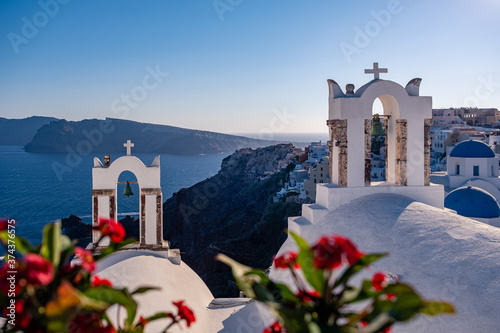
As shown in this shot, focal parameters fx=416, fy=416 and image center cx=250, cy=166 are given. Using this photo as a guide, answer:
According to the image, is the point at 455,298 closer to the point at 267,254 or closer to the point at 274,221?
the point at 267,254

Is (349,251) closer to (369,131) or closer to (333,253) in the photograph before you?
(333,253)

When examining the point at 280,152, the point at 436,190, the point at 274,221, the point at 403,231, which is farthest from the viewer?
the point at 280,152

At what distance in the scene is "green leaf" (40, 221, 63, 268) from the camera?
160 cm

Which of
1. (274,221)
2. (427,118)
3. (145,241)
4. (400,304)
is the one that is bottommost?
(274,221)

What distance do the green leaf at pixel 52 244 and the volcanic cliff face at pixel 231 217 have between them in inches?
866

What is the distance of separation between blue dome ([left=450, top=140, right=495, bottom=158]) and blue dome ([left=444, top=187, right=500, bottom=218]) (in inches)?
317

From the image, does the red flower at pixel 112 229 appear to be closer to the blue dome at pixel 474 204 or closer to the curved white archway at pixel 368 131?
the curved white archway at pixel 368 131

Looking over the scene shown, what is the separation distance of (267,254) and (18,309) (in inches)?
1173

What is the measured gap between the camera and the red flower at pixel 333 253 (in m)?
1.60

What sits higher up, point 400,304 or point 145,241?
point 400,304

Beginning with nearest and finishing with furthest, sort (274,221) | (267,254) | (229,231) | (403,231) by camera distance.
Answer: (403,231)
(267,254)
(274,221)
(229,231)

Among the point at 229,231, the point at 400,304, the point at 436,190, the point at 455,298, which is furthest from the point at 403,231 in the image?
the point at 229,231

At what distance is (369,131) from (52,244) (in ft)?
19.9

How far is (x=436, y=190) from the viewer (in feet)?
22.7
